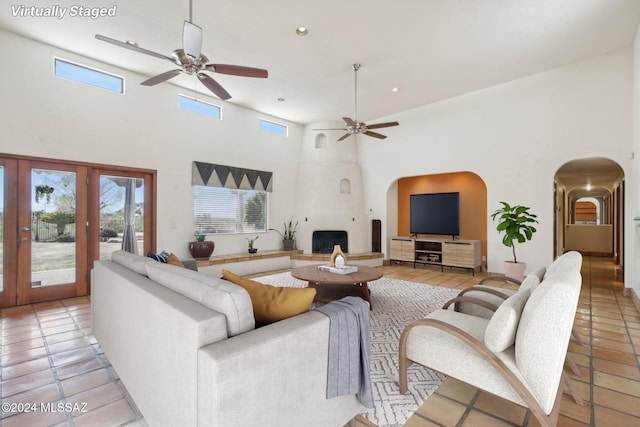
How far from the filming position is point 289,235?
7059 millimetres

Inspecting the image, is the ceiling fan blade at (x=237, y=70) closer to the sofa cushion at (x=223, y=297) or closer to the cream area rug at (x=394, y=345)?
the sofa cushion at (x=223, y=297)

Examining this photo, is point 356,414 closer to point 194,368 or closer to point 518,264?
point 194,368

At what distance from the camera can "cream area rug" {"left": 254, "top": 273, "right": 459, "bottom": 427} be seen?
1.81 meters

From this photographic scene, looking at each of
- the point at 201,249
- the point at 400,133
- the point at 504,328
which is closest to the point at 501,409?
the point at 504,328

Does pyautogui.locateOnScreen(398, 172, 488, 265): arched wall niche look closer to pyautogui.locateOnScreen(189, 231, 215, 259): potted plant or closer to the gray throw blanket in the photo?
pyautogui.locateOnScreen(189, 231, 215, 259): potted plant

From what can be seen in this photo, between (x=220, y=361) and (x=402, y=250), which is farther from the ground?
(x=220, y=361)

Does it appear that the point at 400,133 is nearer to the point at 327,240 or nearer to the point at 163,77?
the point at 327,240

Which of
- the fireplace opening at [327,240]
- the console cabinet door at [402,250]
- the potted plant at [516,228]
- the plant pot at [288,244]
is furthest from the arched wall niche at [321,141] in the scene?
the potted plant at [516,228]

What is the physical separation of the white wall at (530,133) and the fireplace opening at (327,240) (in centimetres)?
204

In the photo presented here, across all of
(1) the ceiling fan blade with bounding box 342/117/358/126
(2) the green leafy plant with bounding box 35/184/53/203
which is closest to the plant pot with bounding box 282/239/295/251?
(1) the ceiling fan blade with bounding box 342/117/358/126

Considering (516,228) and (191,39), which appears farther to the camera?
(516,228)

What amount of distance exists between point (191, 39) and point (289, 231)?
4.93 m

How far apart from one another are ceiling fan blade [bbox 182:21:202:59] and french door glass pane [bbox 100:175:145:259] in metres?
3.10

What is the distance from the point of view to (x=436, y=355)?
184 cm
